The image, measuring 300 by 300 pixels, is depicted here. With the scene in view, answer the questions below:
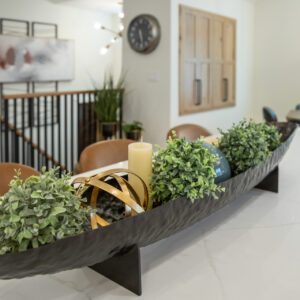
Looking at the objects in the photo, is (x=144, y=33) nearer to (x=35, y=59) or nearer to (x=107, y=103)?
(x=107, y=103)

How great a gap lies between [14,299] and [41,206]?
0.20 metres

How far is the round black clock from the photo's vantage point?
4254 mm

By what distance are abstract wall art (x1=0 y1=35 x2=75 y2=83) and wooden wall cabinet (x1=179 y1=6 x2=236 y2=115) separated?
9.23 ft

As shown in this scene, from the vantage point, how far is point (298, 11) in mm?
5641

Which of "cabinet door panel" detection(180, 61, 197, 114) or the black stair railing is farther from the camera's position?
"cabinet door panel" detection(180, 61, 197, 114)

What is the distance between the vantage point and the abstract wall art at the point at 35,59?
570 cm

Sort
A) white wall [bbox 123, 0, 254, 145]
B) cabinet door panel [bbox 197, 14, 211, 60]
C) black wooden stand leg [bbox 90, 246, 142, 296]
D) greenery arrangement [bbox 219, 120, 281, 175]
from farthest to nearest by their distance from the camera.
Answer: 1. cabinet door panel [bbox 197, 14, 211, 60]
2. white wall [bbox 123, 0, 254, 145]
3. greenery arrangement [bbox 219, 120, 281, 175]
4. black wooden stand leg [bbox 90, 246, 142, 296]

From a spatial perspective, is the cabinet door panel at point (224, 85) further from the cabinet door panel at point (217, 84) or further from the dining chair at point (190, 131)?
the dining chair at point (190, 131)

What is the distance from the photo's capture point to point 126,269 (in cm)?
67

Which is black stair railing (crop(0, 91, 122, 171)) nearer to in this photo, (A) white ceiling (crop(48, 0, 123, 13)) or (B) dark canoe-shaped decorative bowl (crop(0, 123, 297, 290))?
(A) white ceiling (crop(48, 0, 123, 13))

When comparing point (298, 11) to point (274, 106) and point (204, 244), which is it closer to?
point (274, 106)

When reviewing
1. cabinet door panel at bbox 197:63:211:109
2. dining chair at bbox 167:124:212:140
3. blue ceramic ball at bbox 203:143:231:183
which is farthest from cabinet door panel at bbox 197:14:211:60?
blue ceramic ball at bbox 203:143:231:183

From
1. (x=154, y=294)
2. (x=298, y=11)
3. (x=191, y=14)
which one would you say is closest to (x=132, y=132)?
(x=191, y=14)

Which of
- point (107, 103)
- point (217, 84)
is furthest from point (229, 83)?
point (107, 103)
